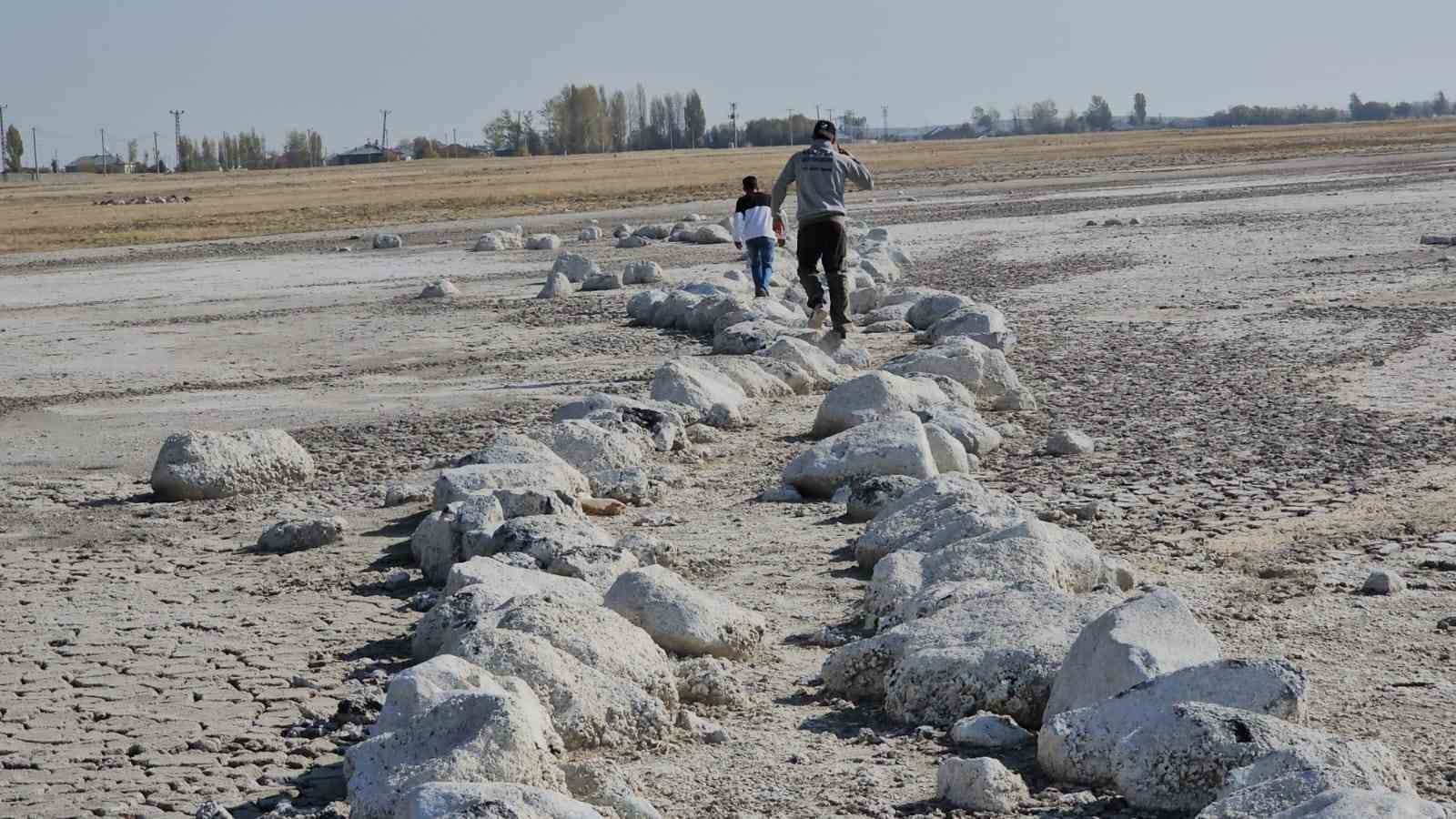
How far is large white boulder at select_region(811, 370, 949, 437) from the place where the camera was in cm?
1007

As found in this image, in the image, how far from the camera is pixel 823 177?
13625mm

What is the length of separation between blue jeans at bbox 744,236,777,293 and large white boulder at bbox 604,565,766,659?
1213cm

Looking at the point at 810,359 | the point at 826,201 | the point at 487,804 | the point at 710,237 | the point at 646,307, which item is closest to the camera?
the point at 487,804

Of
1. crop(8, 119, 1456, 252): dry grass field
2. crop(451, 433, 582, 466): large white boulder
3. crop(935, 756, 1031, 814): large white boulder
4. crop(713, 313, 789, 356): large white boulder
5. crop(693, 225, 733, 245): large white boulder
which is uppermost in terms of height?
crop(8, 119, 1456, 252): dry grass field

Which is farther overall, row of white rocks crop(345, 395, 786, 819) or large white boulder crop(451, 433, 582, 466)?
large white boulder crop(451, 433, 582, 466)

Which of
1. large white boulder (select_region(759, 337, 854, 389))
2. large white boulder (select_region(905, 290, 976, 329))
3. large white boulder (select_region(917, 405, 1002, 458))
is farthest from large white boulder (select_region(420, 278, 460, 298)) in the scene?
large white boulder (select_region(917, 405, 1002, 458))

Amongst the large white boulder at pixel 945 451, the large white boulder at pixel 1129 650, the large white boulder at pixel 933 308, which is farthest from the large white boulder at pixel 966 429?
the large white boulder at pixel 933 308

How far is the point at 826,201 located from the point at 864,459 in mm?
5591

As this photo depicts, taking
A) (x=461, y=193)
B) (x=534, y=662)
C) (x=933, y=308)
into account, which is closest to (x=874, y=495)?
(x=534, y=662)

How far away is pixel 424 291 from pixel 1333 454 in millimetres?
14525

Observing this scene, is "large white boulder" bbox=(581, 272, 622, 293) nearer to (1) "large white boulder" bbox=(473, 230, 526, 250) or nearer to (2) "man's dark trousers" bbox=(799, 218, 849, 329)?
(2) "man's dark trousers" bbox=(799, 218, 849, 329)

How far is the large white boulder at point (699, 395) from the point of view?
1084cm

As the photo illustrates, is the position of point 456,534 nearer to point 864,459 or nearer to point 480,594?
point 480,594

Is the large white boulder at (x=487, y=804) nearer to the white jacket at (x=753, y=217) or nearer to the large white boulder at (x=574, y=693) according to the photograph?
the large white boulder at (x=574, y=693)
